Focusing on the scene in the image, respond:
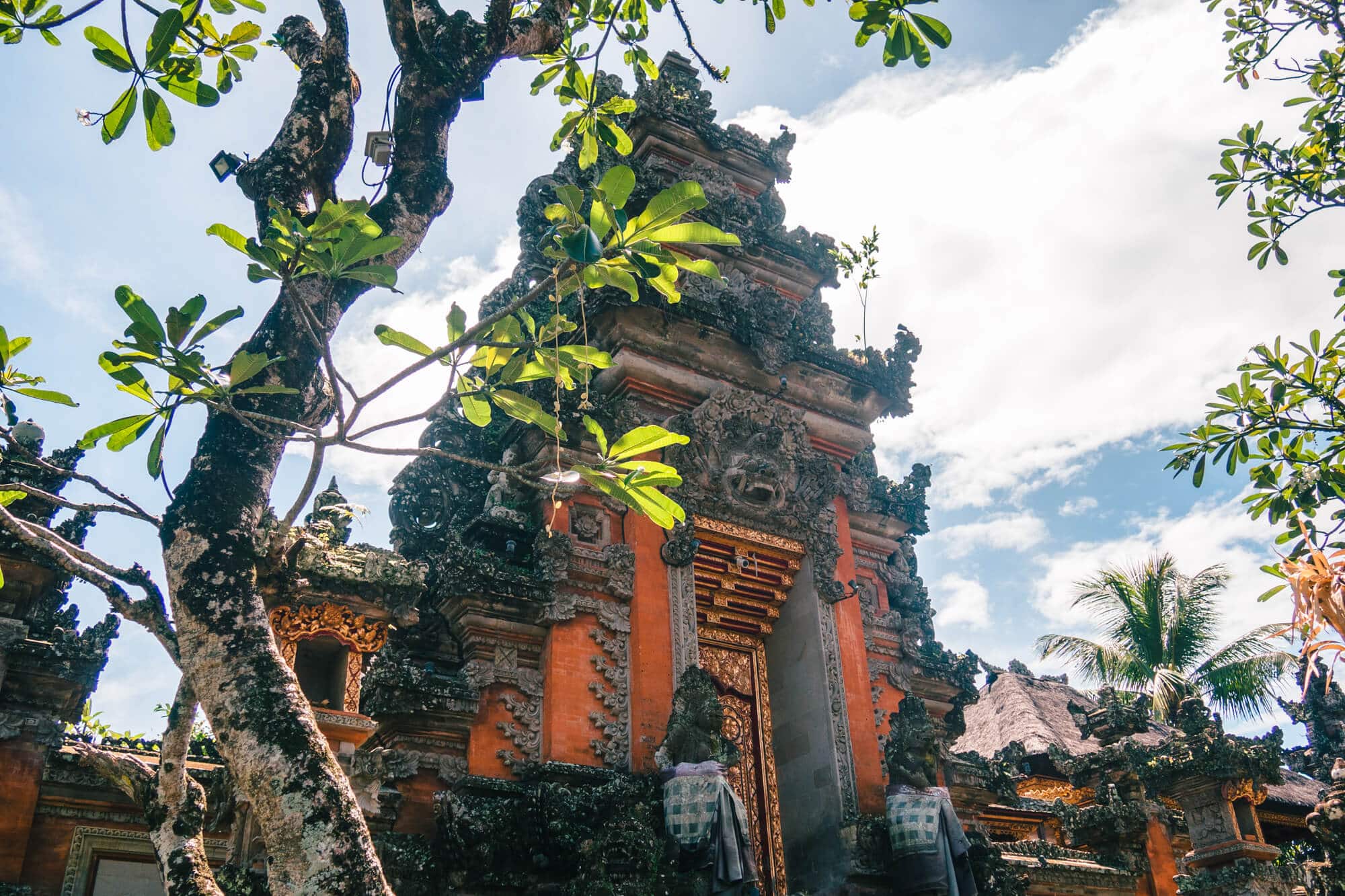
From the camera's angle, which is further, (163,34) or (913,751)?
(913,751)

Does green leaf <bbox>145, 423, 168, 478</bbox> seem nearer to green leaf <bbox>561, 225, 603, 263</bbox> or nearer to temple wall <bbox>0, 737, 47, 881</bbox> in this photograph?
green leaf <bbox>561, 225, 603, 263</bbox>

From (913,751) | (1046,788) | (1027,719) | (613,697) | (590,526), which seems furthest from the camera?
(1027,719)

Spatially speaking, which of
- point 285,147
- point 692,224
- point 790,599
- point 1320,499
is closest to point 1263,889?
point 1320,499

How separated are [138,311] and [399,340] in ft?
3.34

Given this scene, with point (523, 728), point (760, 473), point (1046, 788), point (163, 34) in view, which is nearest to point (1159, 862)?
point (1046, 788)

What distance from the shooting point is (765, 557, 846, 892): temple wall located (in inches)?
372

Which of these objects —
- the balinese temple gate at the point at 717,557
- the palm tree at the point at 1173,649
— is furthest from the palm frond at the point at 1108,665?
the balinese temple gate at the point at 717,557

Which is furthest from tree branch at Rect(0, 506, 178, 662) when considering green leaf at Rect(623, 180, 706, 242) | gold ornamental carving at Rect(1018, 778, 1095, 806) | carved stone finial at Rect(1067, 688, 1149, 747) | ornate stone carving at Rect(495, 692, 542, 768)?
gold ornamental carving at Rect(1018, 778, 1095, 806)

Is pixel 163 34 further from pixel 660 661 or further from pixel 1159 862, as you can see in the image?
pixel 1159 862

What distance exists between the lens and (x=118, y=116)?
14.7ft

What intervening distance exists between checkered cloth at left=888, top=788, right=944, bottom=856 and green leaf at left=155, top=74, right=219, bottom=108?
7.65m

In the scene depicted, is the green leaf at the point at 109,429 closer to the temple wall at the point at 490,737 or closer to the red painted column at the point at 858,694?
the temple wall at the point at 490,737

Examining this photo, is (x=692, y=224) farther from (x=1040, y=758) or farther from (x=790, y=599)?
(x=1040, y=758)

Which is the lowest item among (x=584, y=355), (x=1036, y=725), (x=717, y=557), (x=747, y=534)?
(x=584, y=355)
